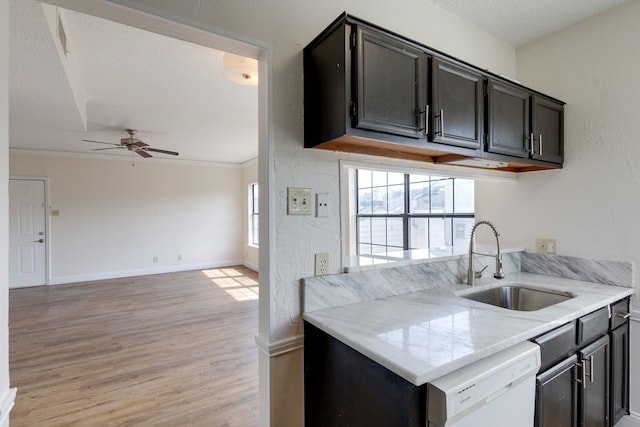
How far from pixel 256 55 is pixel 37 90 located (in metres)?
2.34

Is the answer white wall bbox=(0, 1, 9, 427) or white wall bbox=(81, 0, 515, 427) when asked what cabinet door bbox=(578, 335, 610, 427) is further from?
white wall bbox=(0, 1, 9, 427)

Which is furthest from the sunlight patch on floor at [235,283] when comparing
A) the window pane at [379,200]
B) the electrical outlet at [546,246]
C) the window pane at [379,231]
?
the electrical outlet at [546,246]

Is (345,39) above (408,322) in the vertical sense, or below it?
above

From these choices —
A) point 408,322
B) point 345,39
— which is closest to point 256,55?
point 345,39

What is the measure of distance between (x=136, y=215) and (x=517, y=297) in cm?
670

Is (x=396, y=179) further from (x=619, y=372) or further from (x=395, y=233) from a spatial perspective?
(x=619, y=372)

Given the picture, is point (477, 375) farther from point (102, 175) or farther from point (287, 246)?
point (102, 175)

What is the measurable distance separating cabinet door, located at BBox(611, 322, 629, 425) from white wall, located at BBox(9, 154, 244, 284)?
6679 millimetres

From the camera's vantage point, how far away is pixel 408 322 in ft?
4.13

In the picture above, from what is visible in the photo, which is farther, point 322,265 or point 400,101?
point 322,265

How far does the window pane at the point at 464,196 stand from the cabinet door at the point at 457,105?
1774 millimetres

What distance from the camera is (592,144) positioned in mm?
2020

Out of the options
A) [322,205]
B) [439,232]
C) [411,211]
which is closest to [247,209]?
[411,211]

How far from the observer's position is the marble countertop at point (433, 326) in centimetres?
96
